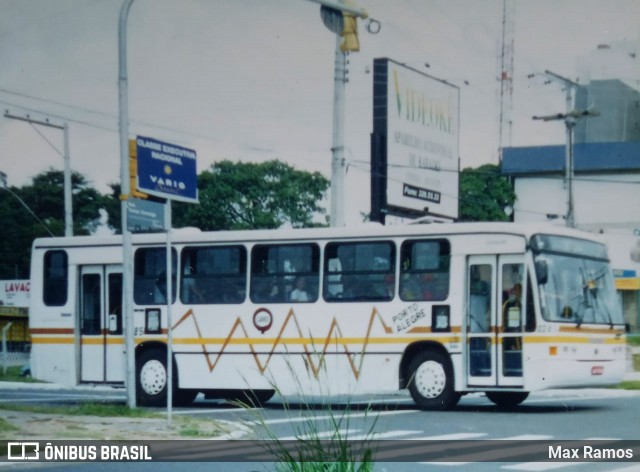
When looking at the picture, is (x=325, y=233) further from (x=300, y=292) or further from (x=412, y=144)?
(x=412, y=144)

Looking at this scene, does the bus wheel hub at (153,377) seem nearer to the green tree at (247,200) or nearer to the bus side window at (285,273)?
the bus side window at (285,273)

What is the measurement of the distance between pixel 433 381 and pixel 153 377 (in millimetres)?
4033

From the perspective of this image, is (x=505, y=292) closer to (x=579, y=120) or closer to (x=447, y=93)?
(x=579, y=120)

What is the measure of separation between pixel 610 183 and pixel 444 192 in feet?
39.3

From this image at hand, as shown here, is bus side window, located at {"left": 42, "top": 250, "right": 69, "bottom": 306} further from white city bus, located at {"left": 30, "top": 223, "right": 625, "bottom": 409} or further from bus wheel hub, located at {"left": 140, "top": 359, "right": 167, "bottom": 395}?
bus wheel hub, located at {"left": 140, "top": 359, "right": 167, "bottom": 395}

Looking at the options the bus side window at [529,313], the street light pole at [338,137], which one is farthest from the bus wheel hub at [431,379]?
the street light pole at [338,137]

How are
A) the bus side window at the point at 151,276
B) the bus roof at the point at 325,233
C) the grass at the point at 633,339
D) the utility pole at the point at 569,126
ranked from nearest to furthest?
1. the bus roof at the point at 325,233
2. the bus side window at the point at 151,276
3. the grass at the point at 633,339
4. the utility pole at the point at 569,126

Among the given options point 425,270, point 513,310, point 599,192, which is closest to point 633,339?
point 599,192

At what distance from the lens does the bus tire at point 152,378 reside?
17094 millimetres

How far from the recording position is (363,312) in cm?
1557

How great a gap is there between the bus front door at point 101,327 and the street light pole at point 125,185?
1.66 metres

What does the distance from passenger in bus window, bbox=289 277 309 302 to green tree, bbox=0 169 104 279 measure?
265 cm

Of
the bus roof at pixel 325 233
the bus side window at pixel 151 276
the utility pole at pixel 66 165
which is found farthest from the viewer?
the bus side window at pixel 151 276

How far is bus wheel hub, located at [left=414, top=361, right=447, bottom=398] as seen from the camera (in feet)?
50.6
